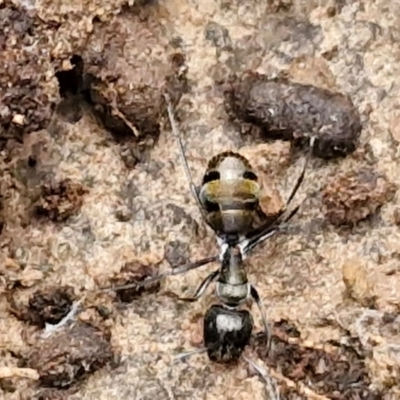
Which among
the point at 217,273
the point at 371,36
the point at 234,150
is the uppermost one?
the point at 371,36

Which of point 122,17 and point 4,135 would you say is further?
point 122,17

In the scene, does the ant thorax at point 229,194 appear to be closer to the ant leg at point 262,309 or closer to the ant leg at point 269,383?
the ant leg at point 262,309

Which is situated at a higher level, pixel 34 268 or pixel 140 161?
pixel 140 161

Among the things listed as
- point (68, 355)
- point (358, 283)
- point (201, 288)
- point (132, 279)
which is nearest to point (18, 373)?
point (68, 355)

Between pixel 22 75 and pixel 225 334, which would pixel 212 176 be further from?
pixel 22 75

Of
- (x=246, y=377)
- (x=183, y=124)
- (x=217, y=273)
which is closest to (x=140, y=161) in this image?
(x=183, y=124)

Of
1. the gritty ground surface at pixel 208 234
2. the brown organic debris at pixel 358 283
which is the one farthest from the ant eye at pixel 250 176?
the brown organic debris at pixel 358 283

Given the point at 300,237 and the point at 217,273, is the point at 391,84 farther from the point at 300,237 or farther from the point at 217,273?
the point at 217,273
